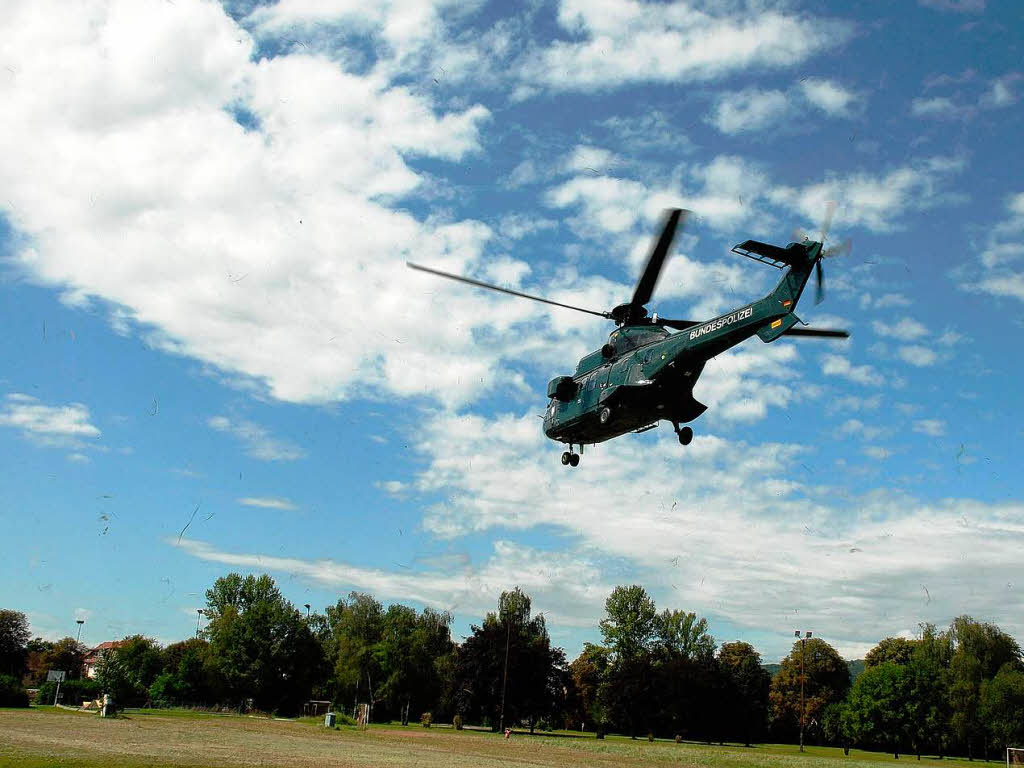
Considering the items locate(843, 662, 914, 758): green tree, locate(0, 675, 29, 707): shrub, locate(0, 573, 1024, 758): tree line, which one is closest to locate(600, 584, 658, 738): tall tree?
locate(0, 573, 1024, 758): tree line

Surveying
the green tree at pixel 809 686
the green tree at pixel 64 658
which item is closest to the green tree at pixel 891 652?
the green tree at pixel 809 686

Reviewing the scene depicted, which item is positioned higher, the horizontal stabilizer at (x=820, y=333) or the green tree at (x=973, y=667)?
the horizontal stabilizer at (x=820, y=333)

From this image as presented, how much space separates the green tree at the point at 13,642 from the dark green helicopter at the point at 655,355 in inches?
4415

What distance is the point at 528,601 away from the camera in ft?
445

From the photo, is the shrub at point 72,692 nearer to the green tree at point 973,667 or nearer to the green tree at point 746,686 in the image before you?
the green tree at point 746,686

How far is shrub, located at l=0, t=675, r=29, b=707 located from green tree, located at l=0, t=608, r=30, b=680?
167 feet

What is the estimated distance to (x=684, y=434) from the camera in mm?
31203

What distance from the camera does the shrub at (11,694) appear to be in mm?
69562

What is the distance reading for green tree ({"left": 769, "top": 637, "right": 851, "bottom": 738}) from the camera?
437 feet

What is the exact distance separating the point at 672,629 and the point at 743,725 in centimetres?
1727

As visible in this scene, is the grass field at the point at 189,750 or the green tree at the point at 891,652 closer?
the grass field at the point at 189,750

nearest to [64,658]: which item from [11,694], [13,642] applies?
[13,642]

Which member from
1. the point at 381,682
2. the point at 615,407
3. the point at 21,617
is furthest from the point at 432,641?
the point at 615,407

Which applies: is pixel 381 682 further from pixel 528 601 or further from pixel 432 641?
pixel 528 601
